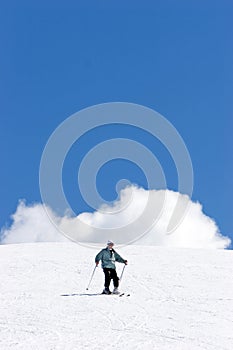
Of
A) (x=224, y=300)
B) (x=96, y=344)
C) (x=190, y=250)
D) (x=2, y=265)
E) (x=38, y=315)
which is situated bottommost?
(x=96, y=344)

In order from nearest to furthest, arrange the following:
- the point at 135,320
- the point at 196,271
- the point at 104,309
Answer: the point at 135,320 < the point at 104,309 < the point at 196,271

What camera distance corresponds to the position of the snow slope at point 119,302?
35.5ft

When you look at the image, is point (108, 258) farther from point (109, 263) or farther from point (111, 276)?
point (111, 276)

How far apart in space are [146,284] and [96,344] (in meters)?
7.05

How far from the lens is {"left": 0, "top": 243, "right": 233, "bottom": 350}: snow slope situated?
426 inches

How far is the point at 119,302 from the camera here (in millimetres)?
14438

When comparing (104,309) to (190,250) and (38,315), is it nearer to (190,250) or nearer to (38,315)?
(38,315)

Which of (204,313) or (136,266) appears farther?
(136,266)

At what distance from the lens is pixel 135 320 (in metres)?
12.3

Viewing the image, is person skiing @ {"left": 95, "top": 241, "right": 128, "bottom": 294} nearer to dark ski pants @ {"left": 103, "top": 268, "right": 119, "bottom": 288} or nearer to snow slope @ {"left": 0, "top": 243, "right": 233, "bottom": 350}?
dark ski pants @ {"left": 103, "top": 268, "right": 119, "bottom": 288}

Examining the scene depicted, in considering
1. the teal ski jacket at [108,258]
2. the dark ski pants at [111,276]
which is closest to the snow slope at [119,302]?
the dark ski pants at [111,276]

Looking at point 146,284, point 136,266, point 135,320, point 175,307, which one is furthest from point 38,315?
point 136,266

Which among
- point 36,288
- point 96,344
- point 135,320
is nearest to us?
point 96,344

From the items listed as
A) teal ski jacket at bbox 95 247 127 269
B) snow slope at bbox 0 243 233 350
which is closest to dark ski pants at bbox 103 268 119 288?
teal ski jacket at bbox 95 247 127 269
